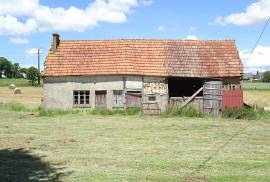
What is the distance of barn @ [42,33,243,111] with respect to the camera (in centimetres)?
3031

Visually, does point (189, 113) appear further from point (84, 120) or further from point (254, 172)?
point (254, 172)

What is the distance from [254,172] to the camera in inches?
440

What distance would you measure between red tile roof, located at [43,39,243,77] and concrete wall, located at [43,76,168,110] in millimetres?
387

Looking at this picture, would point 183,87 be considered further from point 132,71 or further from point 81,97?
point 81,97

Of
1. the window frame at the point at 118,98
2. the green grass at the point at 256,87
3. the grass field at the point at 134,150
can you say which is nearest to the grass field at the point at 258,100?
the window frame at the point at 118,98

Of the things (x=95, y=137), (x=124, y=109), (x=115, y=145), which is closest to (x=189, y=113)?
(x=124, y=109)

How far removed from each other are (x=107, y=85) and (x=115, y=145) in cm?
1516

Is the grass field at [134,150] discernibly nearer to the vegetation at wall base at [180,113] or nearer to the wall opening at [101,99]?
the vegetation at wall base at [180,113]

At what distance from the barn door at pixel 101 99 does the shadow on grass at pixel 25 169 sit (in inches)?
655

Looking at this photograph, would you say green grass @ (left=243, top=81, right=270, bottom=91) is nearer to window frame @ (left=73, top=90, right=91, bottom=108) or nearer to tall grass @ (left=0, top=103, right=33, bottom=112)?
window frame @ (left=73, top=90, right=91, bottom=108)

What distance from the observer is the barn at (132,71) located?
3031 cm

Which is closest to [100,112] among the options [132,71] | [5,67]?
[132,71]

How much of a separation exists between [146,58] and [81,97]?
496 cm

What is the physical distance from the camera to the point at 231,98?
93.7 ft
